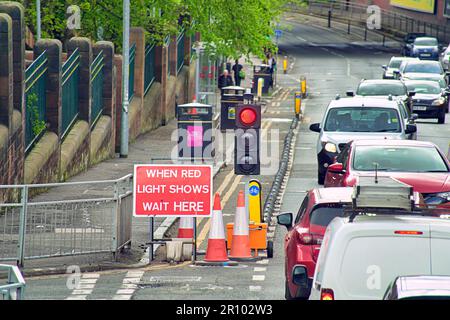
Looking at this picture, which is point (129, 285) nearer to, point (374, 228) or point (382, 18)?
point (374, 228)

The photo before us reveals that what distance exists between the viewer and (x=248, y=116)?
19344 mm

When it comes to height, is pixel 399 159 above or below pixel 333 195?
below

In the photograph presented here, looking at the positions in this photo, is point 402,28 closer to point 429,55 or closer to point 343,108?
point 429,55

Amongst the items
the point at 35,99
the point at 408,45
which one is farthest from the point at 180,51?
the point at 408,45

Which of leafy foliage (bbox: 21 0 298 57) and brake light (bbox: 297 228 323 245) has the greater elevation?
leafy foliage (bbox: 21 0 298 57)

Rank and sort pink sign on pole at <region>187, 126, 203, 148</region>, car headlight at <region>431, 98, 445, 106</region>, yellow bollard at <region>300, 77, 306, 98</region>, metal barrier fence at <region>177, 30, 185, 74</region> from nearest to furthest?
pink sign on pole at <region>187, 126, 203, 148</region> → car headlight at <region>431, 98, 445, 106</region> → metal barrier fence at <region>177, 30, 185, 74</region> → yellow bollard at <region>300, 77, 306, 98</region>

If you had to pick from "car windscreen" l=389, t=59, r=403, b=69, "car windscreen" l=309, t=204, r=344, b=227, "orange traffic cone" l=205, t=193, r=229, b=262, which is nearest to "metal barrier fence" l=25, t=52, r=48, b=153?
"orange traffic cone" l=205, t=193, r=229, b=262

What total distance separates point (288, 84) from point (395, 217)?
60.0m

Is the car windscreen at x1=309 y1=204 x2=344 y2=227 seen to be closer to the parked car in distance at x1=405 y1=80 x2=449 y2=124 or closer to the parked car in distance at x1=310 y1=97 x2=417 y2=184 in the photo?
the parked car in distance at x1=310 y1=97 x2=417 y2=184

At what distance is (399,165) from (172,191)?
165 inches

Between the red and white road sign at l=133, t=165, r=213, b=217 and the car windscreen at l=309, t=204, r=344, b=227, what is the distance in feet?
14.1

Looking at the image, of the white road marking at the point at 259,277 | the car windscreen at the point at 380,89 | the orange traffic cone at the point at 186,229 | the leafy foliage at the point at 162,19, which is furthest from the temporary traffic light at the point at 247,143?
the car windscreen at the point at 380,89

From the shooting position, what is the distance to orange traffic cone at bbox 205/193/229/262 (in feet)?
62.3
